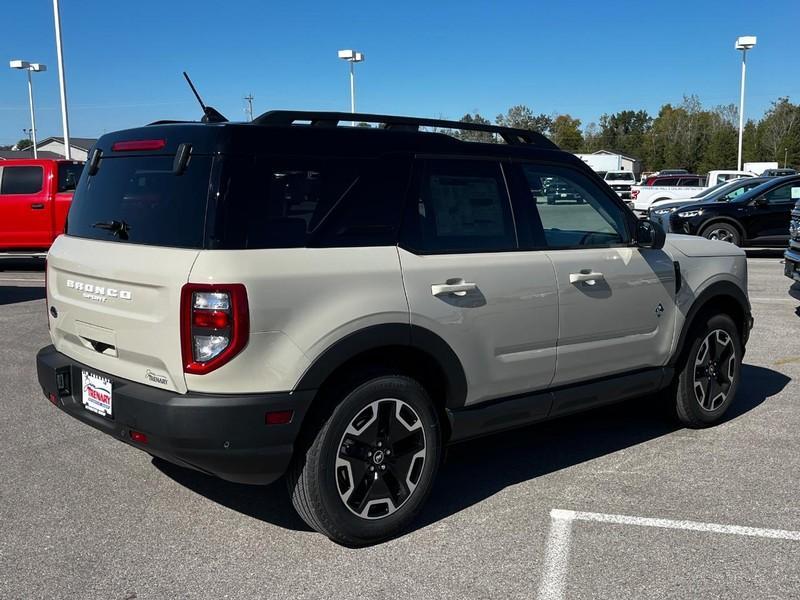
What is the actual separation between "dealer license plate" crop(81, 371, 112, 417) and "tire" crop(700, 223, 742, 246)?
49.1 feet

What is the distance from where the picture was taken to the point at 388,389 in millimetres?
3654

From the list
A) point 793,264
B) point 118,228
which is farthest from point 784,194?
point 118,228

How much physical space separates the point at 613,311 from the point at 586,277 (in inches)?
13.1

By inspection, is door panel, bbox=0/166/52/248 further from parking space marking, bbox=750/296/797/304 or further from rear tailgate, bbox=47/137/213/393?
parking space marking, bbox=750/296/797/304

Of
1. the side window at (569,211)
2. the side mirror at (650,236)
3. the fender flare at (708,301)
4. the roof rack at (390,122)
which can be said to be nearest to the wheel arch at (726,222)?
the fender flare at (708,301)

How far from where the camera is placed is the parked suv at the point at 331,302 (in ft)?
10.7

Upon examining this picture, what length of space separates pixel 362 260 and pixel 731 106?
96.7 metres

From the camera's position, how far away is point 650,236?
4789mm

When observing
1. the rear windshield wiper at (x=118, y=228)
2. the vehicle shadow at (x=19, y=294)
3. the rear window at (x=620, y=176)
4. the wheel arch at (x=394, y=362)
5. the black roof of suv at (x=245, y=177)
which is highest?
the rear window at (x=620, y=176)

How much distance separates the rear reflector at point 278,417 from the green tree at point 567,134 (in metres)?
72.6

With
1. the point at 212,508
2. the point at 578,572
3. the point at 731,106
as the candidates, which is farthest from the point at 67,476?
the point at 731,106

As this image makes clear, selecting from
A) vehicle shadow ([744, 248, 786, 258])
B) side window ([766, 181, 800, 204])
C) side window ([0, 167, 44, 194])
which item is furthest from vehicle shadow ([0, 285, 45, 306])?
vehicle shadow ([744, 248, 786, 258])

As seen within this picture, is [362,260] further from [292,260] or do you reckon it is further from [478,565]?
[478,565]

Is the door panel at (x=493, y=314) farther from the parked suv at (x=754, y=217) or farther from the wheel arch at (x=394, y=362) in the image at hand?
the parked suv at (x=754, y=217)
